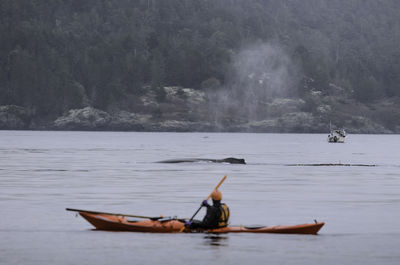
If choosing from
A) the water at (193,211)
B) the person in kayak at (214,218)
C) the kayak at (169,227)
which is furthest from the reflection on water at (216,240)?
the person in kayak at (214,218)

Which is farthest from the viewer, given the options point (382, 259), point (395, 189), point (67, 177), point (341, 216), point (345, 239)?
point (67, 177)

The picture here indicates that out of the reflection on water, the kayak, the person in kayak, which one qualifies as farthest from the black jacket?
the reflection on water

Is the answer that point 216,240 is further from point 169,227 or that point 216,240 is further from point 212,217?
point 169,227

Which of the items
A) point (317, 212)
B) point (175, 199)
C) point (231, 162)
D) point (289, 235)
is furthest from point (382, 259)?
point (231, 162)

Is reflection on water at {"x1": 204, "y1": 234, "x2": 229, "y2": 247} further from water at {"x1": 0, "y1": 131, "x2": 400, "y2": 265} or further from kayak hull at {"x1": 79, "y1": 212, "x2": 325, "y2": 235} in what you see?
kayak hull at {"x1": 79, "y1": 212, "x2": 325, "y2": 235}

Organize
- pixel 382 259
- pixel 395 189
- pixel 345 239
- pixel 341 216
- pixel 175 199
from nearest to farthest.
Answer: pixel 382 259 < pixel 345 239 < pixel 341 216 < pixel 175 199 < pixel 395 189

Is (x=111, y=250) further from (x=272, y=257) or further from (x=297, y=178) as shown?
(x=297, y=178)

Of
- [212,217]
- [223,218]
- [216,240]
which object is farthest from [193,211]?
[216,240]

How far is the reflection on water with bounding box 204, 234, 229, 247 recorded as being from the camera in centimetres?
3312

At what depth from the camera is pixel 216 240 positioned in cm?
3388

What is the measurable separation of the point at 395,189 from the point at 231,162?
3740cm

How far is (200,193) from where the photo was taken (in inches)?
2174

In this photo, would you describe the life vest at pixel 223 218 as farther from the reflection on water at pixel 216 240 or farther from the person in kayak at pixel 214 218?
the reflection on water at pixel 216 240

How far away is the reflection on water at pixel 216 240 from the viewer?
109 ft
